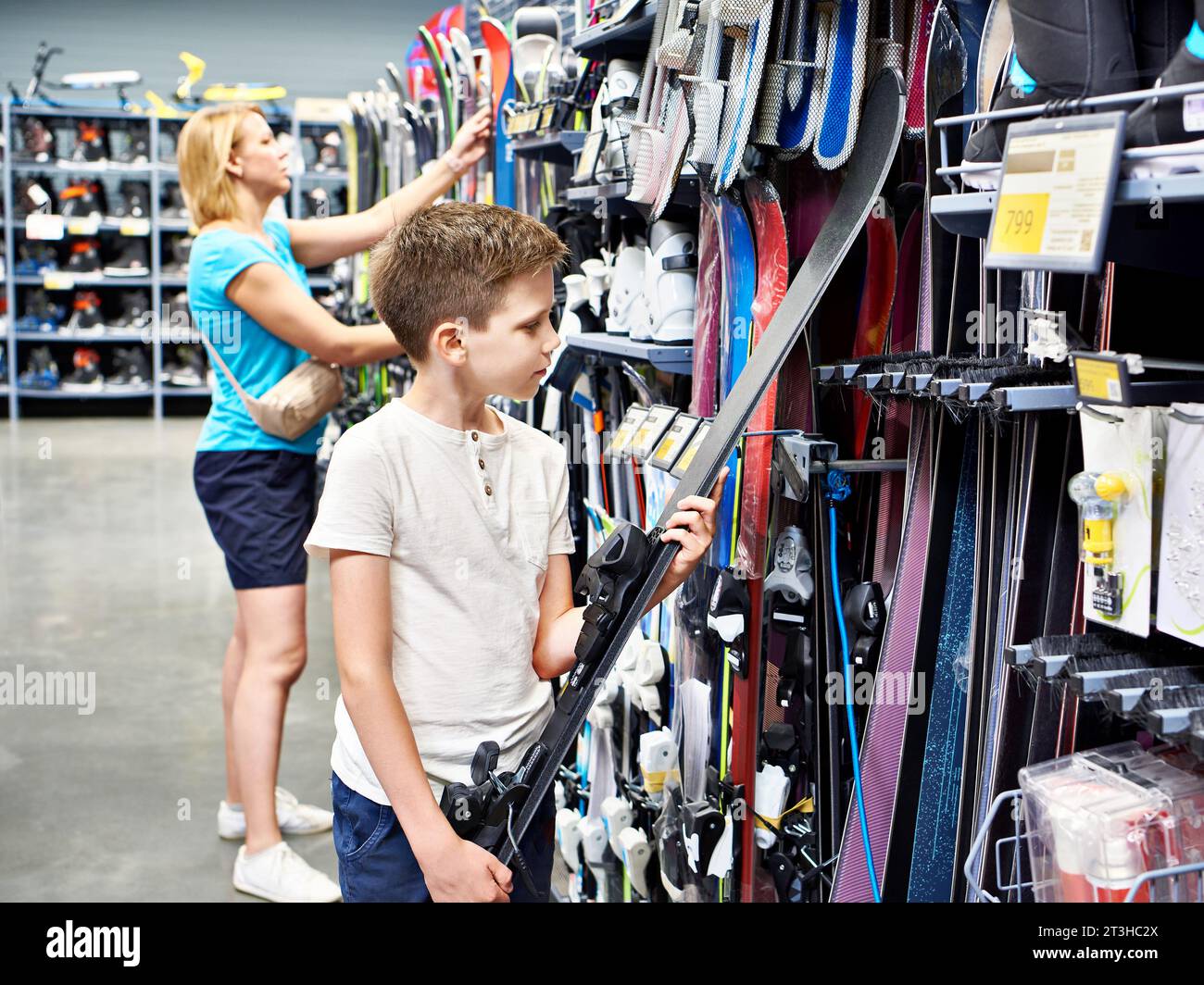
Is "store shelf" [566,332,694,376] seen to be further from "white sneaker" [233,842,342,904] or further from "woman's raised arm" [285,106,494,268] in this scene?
"white sneaker" [233,842,342,904]

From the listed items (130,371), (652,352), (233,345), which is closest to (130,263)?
(130,371)

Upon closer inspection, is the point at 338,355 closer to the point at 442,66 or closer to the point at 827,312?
the point at 827,312

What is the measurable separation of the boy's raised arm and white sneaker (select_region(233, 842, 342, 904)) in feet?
5.15

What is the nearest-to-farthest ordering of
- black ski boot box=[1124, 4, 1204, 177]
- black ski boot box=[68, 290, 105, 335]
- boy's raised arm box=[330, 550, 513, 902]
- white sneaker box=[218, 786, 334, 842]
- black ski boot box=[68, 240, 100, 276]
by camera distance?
black ski boot box=[1124, 4, 1204, 177] < boy's raised arm box=[330, 550, 513, 902] < white sneaker box=[218, 786, 334, 842] < black ski boot box=[68, 240, 100, 276] < black ski boot box=[68, 290, 105, 335]

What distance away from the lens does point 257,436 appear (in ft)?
9.34

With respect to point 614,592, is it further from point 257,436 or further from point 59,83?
point 59,83

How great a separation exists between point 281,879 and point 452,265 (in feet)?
6.35

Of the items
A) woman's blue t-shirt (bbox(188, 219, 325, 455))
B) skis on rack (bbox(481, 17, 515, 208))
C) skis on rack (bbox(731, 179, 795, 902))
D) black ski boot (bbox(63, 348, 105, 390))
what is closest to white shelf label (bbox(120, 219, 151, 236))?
black ski boot (bbox(63, 348, 105, 390))

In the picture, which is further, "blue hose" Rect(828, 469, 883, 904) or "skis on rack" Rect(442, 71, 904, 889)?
"blue hose" Rect(828, 469, 883, 904)

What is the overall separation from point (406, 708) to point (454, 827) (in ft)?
0.52

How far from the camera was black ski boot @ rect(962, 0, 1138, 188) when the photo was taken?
1.09 metres

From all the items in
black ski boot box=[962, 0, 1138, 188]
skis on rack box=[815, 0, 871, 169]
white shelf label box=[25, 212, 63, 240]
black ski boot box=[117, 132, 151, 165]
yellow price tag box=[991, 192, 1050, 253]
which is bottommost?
yellow price tag box=[991, 192, 1050, 253]

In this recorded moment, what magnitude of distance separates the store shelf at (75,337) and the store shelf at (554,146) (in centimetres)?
825
